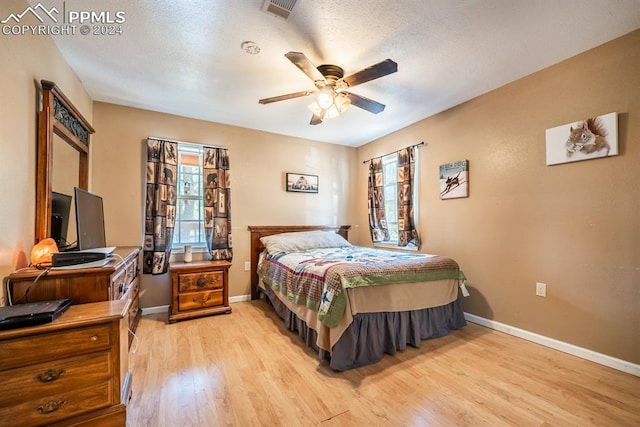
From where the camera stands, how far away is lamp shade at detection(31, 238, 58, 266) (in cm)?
156

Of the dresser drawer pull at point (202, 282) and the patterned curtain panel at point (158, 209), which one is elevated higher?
the patterned curtain panel at point (158, 209)

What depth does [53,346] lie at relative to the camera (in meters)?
1.22

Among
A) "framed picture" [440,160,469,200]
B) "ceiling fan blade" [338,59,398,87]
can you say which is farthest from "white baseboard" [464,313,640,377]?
"ceiling fan blade" [338,59,398,87]

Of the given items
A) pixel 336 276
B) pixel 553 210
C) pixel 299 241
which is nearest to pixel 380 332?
pixel 336 276

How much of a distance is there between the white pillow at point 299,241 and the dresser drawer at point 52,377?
6.84 feet

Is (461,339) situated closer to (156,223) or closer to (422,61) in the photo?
(422,61)

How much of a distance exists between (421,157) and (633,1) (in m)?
2.05

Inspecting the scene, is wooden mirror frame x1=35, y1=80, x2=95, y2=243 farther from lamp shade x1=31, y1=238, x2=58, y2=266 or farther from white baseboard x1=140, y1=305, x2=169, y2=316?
white baseboard x1=140, y1=305, x2=169, y2=316

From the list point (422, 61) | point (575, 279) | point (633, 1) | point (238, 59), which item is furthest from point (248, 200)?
point (633, 1)

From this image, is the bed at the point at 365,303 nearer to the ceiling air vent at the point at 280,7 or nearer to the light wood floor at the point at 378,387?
the light wood floor at the point at 378,387

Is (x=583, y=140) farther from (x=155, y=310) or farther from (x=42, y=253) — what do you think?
(x=155, y=310)

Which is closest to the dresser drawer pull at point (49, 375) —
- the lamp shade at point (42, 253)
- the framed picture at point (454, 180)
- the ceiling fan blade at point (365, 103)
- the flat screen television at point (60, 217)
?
the lamp shade at point (42, 253)

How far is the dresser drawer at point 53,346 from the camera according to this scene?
3.77ft

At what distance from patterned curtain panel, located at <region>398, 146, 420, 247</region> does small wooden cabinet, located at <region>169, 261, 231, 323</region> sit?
2316 millimetres
